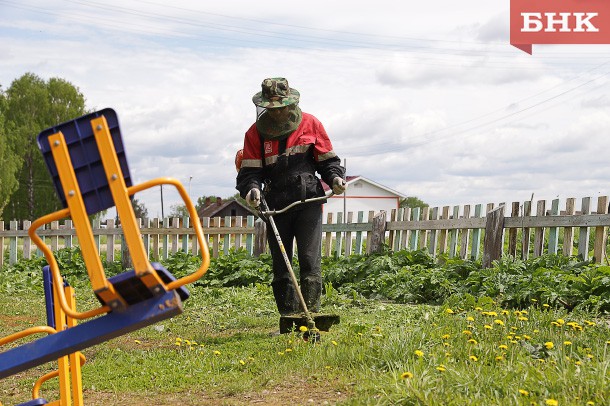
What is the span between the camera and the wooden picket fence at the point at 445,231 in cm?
1128

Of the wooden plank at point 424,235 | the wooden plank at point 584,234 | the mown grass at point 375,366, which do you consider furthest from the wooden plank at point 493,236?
the mown grass at point 375,366

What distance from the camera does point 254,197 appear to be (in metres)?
6.69

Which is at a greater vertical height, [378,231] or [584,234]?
[584,234]

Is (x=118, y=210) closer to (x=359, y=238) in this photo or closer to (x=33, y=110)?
(x=359, y=238)

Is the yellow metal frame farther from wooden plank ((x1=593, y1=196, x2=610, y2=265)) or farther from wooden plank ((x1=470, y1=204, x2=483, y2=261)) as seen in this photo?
wooden plank ((x1=470, y1=204, x2=483, y2=261))

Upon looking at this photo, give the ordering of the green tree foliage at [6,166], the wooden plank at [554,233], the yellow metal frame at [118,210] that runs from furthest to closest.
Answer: the green tree foliage at [6,166] → the wooden plank at [554,233] → the yellow metal frame at [118,210]

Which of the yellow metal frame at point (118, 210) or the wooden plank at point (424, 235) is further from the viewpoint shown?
the wooden plank at point (424, 235)

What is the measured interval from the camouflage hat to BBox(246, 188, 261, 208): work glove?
0.70 m

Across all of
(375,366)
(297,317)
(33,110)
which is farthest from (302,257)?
(33,110)

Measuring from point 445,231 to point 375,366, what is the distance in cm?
868

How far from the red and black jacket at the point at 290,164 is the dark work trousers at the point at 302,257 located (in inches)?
6.6

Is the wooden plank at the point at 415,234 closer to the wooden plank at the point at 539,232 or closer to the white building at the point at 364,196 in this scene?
the wooden plank at the point at 539,232

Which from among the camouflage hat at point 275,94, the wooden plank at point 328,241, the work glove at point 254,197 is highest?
the camouflage hat at point 275,94

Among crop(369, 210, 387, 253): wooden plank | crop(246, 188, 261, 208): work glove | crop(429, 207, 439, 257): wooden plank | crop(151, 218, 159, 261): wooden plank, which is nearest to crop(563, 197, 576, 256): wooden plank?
crop(429, 207, 439, 257): wooden plank
